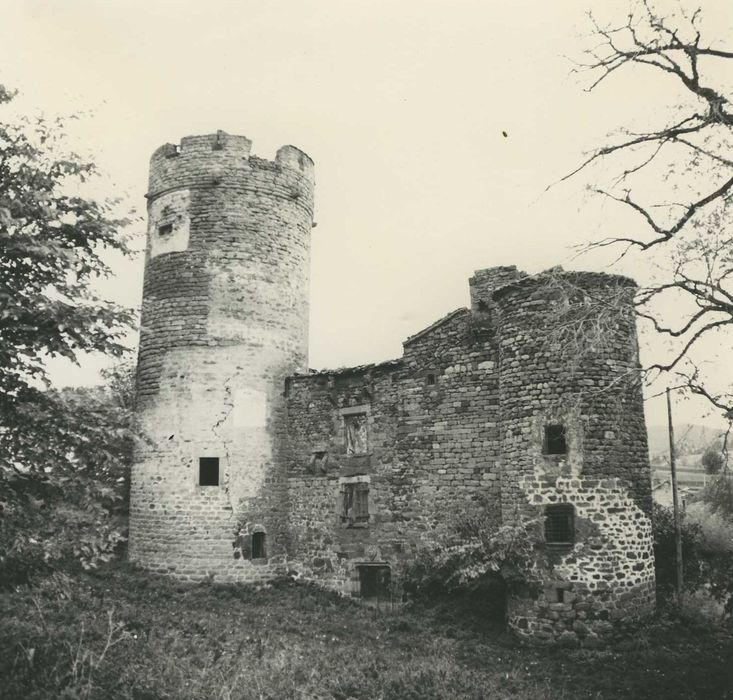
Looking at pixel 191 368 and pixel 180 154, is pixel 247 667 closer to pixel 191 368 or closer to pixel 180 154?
pixel 191 368

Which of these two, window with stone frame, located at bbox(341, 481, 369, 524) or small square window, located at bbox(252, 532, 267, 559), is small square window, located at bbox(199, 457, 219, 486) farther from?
window with stone frame, located at bbox(341, 481, 369, 524)

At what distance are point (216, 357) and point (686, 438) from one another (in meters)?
11.9

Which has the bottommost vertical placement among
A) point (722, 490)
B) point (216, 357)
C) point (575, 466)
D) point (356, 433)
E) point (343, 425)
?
point (722, 490)

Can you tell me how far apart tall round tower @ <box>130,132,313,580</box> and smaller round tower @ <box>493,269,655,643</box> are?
7088mm

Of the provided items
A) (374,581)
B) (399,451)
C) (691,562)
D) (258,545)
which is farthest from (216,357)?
(691,562)

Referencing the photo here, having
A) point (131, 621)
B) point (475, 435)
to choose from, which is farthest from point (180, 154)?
point (131, 621)

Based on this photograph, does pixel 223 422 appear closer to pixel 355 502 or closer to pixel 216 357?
pixel 216 357

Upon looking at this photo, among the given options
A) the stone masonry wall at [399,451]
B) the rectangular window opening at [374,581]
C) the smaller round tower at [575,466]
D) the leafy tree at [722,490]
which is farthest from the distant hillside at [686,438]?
the rectangular window opening at [374,581]

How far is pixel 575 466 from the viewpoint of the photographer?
500 inches

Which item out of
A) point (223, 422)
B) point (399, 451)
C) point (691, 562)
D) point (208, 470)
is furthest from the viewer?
point (223, 422)

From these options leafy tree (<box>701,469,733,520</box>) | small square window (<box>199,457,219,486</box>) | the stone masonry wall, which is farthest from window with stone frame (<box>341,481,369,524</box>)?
leafy tree (<box>701,469,733,520</box>)

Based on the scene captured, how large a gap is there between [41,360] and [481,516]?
9.61 m

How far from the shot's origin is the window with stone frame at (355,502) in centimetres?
1644

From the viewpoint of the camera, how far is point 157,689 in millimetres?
8320
